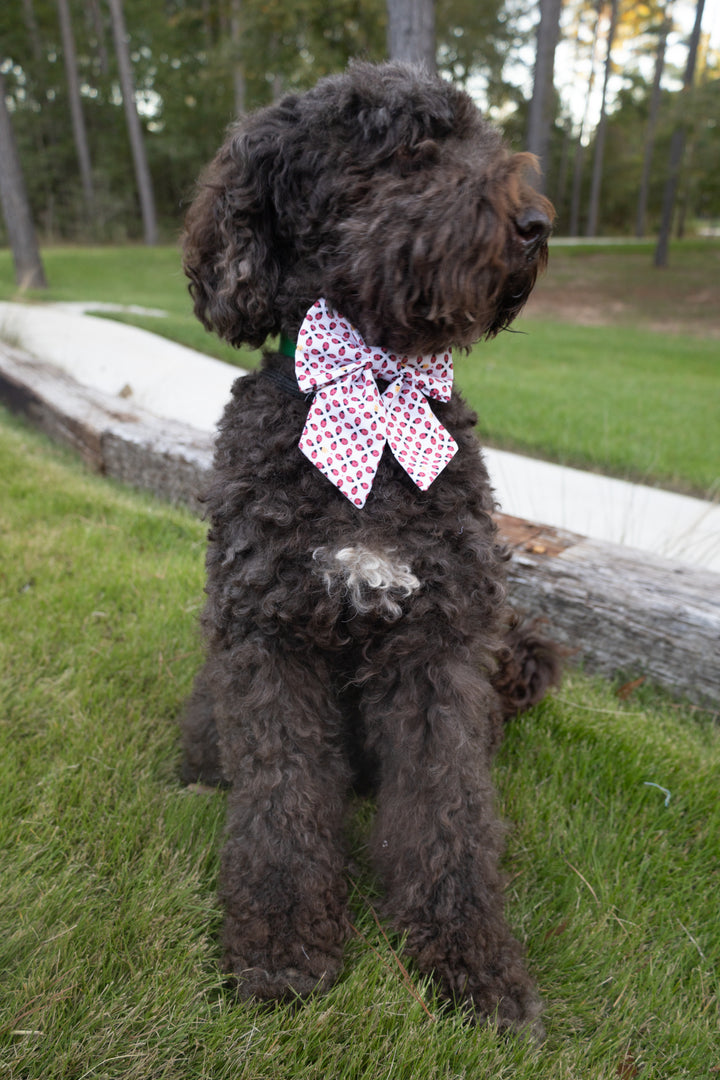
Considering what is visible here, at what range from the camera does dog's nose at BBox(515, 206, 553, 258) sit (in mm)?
1722

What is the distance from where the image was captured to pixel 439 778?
1.91 meters

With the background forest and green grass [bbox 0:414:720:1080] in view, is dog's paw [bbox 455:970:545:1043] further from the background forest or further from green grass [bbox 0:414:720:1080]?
the background forest

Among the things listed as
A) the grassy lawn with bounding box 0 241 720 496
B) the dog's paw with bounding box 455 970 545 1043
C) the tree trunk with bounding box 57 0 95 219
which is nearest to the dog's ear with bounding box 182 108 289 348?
the grassy lawn with bounding box 0 241 720 496

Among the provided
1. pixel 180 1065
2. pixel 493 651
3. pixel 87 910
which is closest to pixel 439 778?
pixel 493 651

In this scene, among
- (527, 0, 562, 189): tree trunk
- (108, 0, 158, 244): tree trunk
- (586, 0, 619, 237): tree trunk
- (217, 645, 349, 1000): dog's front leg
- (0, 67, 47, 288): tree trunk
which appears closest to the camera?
(217, 645, 349, 1000): dog's front leg

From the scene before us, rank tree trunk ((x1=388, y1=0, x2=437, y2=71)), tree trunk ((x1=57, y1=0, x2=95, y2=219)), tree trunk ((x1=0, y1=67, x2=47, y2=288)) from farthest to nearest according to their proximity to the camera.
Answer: tree trunk ((x1=57, y1=0, x2=95, y2=219)) → tree trunk ((x1=0, y1=67, x2=47, y2=288)) → tree trunk ((x1=388, y1=0, x2=437, y2=71))

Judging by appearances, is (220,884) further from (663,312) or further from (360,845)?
(663,312)

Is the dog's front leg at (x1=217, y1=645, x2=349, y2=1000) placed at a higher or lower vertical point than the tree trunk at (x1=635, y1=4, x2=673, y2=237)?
lower

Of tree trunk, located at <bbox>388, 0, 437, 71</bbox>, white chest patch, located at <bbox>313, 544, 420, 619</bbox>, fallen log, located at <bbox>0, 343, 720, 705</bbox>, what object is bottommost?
fallen log, located at <bbox>0, 343, 720, 705</bbox>

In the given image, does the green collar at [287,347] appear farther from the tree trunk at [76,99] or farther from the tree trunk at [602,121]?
the tree trunk at [602,121]

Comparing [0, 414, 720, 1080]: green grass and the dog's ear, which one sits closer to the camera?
[0, 414, 720, 1080]: green grass

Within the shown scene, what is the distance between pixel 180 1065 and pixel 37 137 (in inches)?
1670

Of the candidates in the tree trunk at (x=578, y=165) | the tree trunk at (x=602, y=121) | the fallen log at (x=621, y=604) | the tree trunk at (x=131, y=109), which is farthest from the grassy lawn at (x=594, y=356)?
the tree trunk at (x=578, y=165)

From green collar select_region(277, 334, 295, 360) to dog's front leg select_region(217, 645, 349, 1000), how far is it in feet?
2.52
